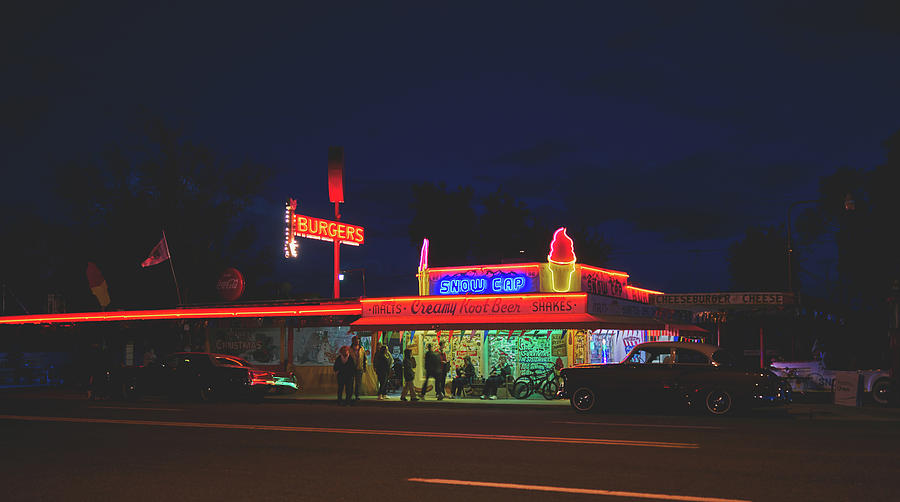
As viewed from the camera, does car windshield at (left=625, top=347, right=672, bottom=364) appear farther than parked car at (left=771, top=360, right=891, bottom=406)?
No

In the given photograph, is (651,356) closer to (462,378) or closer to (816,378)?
(462,378)

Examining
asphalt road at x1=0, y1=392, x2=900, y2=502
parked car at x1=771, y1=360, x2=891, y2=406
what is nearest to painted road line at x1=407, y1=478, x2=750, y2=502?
asphalt road at x1=0, y1=392, x2=900, y2=502

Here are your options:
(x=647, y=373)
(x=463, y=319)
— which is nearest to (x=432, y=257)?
(x=463, y=319)

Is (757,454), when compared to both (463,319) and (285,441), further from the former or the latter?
(463,319)

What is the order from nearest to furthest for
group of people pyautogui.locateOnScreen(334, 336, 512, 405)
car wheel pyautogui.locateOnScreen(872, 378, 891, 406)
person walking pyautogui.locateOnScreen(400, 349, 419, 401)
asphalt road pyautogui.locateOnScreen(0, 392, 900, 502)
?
1. asphalt road pyautogui.locateOnScreen(0, 392, 900, 502)
2. car wheel pyautogui.locateOnScreen(872, 378, 891, 406)
3. group of people pyautogui.locateOnScreen(334, 336, 512, 405)
4. person walking pyautogui.locateOnScreen(400, 349, 419, 401)

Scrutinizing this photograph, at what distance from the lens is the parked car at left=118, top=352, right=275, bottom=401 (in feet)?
84.4

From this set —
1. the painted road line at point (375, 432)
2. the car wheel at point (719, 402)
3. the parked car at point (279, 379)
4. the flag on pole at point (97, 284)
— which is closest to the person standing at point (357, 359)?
the parked car at point (279, 379)

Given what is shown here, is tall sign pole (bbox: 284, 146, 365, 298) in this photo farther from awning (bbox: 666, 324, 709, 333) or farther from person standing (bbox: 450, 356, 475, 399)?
awning (bbox: 666, 324, 709, 333)

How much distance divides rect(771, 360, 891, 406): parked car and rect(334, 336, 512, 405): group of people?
8.68 metres

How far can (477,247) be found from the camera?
83312 mm

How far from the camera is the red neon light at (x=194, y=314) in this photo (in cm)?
2991

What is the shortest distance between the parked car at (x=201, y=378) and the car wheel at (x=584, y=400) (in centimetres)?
1029

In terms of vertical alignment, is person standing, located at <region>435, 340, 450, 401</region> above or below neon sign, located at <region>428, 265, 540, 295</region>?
below

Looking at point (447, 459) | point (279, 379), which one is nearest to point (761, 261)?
point (279, 379)
